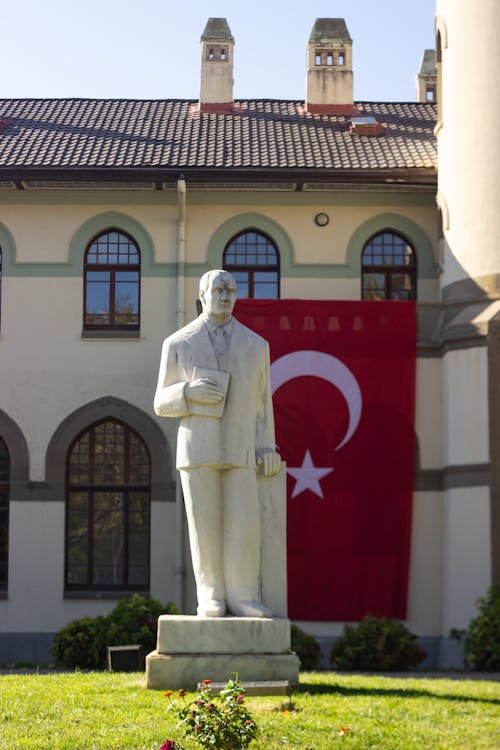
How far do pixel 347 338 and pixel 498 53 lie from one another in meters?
5.61

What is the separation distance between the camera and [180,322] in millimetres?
25359

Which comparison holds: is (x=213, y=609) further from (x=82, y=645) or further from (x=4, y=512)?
(x=4, y=512)

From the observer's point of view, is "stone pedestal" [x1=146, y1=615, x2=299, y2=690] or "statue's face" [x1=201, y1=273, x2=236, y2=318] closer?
"stone pedestal" [x1=146, y1=615, x2=299, y2=690]

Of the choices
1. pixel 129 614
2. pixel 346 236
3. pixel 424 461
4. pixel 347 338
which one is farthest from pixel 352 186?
pixel 129 614

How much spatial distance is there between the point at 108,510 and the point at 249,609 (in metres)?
12.7

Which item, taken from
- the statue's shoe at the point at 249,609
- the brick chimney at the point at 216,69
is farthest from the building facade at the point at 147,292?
the statue's shoe at the point at 249,609

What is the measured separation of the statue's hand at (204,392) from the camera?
12.7m

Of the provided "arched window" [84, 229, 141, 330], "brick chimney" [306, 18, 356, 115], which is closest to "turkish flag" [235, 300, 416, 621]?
"arched window" [84, 229, 141, 330]

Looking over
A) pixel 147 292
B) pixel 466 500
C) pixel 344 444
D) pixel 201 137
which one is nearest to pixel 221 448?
pixel 466 500

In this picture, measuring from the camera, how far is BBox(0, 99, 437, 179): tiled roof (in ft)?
83.8

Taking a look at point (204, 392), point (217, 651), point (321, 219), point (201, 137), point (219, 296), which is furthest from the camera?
point (201, 137)

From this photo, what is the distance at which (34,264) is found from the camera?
84.6ft

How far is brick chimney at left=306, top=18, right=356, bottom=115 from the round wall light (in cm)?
419

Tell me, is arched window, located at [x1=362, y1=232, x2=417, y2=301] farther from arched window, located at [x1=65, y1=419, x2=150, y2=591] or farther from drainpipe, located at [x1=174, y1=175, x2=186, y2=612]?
arched window, located at [x1=65, y1=419, x2=150, y2=591]
